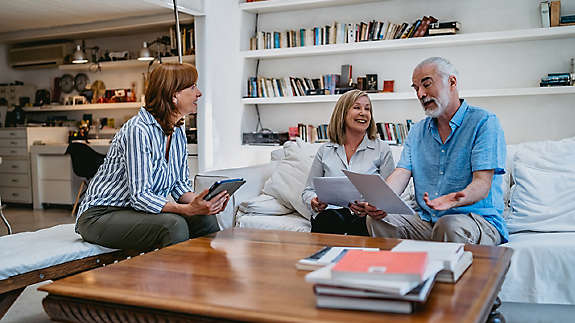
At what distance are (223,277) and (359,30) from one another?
12.4 ft

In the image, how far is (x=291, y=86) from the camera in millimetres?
5328

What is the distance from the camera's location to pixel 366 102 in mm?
3027

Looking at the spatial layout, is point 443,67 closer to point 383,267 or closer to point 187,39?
point 383,267

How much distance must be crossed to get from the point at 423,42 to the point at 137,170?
2985 millimetres

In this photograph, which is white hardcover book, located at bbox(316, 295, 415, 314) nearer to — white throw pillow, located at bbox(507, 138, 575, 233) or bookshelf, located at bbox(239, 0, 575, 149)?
white throw pillow, located at bbox(507, 138, 575, 233)

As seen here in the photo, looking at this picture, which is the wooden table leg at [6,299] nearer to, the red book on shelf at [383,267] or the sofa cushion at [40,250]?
the sofa cushion at [40,250]

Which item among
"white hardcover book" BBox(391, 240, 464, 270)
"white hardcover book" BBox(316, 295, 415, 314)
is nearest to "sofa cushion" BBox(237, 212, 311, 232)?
"white hardcover book" BBox(391, 240, 464, 270)

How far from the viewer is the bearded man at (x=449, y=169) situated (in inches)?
91.0

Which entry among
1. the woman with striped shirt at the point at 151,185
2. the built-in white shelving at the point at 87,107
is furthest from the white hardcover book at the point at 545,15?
the built-in white shelving at the point at 87,107

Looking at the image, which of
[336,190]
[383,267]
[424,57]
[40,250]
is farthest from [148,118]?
[424,57]

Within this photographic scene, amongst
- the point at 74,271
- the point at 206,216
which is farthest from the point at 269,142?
the point at 74,271

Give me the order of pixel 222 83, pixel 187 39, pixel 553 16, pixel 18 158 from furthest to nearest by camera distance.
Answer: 1. pixel 18 158
2. pixel 187 39
3. pixel 222 83
4. pixel 553 16

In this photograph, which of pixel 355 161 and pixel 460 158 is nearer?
pixel 460 158

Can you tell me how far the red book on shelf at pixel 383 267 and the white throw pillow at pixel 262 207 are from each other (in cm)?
191
